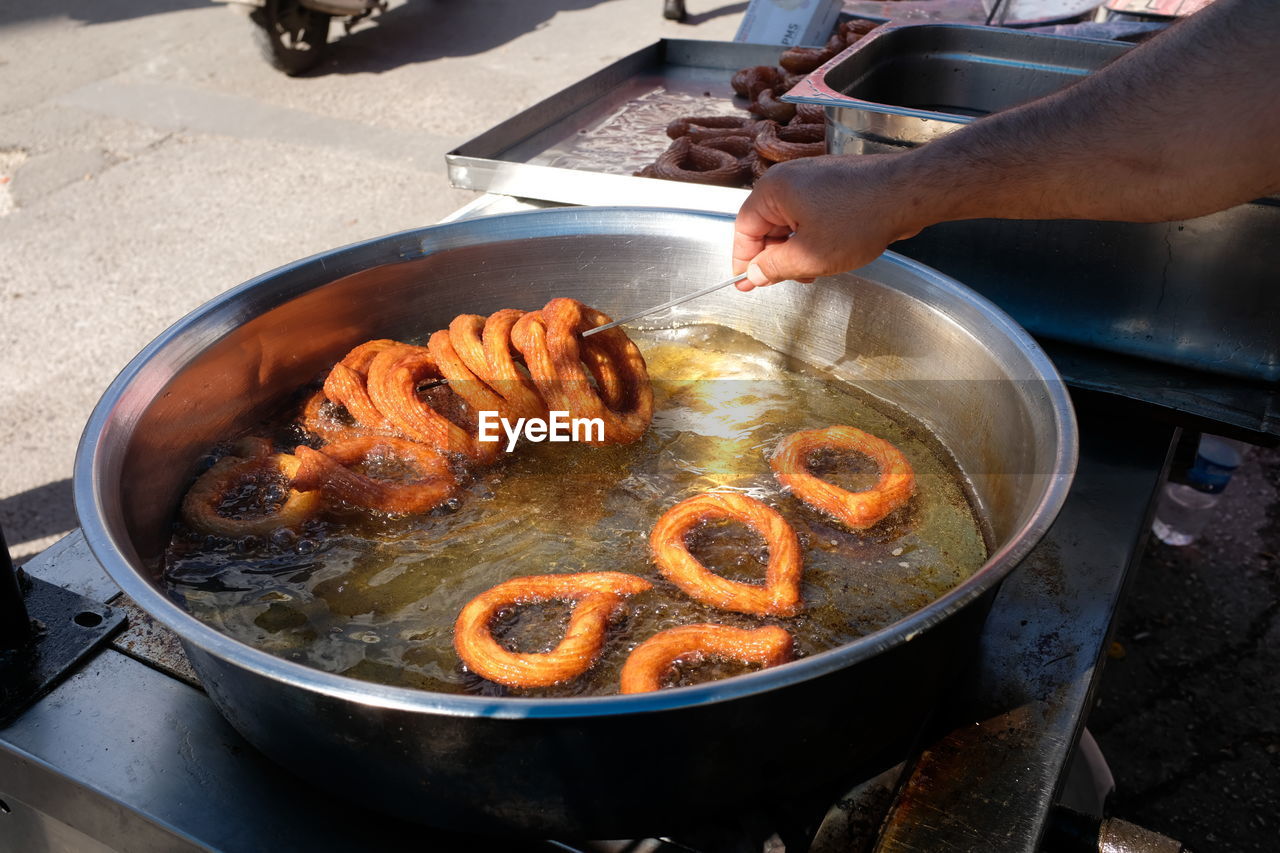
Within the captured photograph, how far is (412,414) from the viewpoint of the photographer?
2.27 meters

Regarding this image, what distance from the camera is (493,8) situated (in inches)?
464

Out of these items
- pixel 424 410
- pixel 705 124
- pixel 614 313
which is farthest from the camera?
pixel 705 124

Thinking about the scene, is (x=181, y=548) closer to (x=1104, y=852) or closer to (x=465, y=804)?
(x=465, y=804)

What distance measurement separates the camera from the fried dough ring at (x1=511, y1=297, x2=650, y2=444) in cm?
232

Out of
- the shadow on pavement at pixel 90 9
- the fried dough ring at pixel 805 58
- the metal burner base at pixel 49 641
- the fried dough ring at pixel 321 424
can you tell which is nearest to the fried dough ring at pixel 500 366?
the fried dough ring at pixel 321 424

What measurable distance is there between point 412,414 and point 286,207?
5.36 m

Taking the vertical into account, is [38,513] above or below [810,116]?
below

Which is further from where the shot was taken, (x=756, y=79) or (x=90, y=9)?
(x=90, y=9)

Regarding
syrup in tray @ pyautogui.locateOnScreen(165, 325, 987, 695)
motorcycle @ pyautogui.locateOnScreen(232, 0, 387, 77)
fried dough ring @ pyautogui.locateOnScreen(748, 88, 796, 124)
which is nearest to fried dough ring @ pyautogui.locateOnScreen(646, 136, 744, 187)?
fried dough ring @ pyautogui.locateOnScreen(748, 88, 796, 124)

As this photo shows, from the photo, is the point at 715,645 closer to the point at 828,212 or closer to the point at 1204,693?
the point at 828,212

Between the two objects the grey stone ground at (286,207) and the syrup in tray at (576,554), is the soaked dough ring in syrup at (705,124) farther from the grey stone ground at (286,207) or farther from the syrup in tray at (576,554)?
the grey stone ground at (286,207)

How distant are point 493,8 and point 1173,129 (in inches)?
457

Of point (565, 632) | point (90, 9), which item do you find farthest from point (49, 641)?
point (90, 9)

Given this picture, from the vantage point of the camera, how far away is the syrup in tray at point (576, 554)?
1.80m
